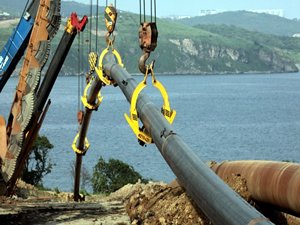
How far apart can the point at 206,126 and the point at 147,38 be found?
114821mm

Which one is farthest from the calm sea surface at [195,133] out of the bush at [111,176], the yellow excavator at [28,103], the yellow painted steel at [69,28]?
the yellow excavator at [28,103]

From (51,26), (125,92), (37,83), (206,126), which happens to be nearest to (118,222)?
(125,92)

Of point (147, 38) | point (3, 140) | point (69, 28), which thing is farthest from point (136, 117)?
point (69, 28)

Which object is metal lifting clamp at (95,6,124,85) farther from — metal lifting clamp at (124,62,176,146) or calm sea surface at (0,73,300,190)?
calm sea surface at (0,73,300,190)

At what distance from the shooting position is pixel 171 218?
14844 mm

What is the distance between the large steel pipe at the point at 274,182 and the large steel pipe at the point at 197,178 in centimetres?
190

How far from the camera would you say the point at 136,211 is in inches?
664

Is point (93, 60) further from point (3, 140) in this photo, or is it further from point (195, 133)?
point (195, 133)

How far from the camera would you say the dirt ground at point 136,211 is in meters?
14.5

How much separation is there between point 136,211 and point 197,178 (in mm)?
5838

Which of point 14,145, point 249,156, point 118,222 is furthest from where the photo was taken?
point 249,156

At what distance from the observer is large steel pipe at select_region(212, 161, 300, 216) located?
1264cm

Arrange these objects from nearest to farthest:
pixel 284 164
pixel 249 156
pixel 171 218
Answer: pixel 284 164 → pixel 171 218 → pixel 249 156

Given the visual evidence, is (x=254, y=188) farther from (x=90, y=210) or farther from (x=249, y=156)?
(x=249, y=156)
